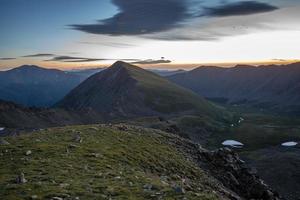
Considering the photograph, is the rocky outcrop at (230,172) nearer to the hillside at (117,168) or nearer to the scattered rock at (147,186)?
the hillside at (117,168)

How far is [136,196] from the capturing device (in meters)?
22.4

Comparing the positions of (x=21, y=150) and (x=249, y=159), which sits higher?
(x=21, y=150)

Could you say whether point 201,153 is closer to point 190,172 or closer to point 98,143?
point 190,172

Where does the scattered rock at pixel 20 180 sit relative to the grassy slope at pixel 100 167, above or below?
above

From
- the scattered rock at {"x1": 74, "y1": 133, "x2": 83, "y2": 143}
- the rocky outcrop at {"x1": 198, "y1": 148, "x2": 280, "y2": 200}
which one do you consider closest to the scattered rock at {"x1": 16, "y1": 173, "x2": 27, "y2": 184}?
the scattered rock at {"x1": 74, "y1": 133, "x2": 83, "y2": 143}

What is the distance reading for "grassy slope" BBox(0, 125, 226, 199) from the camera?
73.8ft

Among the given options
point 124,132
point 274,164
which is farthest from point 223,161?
point 274,164

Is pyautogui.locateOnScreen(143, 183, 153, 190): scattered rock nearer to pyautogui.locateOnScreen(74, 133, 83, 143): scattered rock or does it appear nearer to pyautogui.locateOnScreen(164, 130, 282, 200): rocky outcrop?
pyautogui.locateOnScreen(74, 133, 83, 143): scattered rock

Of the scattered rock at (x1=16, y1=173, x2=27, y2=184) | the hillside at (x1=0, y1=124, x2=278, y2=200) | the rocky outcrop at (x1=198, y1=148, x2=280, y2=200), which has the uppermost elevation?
the scattered rock at (x1=16, y1=173, x2=27, y2=184)

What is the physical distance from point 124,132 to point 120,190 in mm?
25919

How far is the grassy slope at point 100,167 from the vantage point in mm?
22500

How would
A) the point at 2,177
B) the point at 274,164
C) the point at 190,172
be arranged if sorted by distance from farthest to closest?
the point at 274,164 < the point at 190,172 < the point at 2,177

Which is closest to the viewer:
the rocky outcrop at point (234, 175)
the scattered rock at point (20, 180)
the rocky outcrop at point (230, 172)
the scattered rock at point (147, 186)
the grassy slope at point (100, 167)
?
the grassy slope at point (100, 167)

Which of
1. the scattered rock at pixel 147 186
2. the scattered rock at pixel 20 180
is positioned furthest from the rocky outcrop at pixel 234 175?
the scattered rock at pixel 20 180
